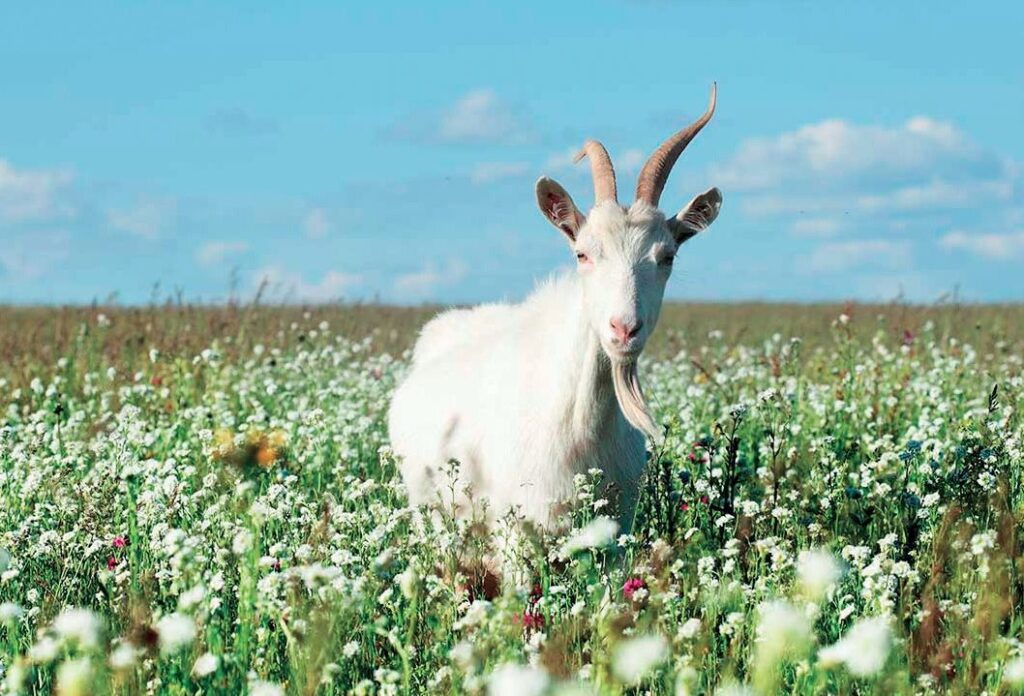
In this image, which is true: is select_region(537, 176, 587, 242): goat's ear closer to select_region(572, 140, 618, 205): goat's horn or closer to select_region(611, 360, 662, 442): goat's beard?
select_region(572, 140, 618, 205): goat's horn

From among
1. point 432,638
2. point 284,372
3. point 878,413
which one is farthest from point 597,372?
point 284,372

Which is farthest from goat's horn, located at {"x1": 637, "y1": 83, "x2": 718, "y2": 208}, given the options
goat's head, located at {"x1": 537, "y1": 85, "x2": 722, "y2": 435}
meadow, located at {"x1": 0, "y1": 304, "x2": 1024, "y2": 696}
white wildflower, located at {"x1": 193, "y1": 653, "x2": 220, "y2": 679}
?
white wildflower, located at {"x1": 193, "y1": 653, "x2": 220, "y2": 679}

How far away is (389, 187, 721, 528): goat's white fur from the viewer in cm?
641

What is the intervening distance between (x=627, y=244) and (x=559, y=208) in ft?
2.01

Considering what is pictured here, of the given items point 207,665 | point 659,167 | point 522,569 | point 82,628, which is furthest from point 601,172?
point 82,628

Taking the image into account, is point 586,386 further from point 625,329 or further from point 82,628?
point 82,628

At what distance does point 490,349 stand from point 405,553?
2180 mm

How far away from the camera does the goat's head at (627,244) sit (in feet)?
20.5

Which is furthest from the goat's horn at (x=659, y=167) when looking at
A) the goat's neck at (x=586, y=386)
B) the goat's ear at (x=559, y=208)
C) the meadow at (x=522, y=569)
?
the meadow at (x=522, y=569)

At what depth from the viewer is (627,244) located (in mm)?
6441

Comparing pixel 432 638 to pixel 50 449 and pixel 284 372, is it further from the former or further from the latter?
pixel 284 372

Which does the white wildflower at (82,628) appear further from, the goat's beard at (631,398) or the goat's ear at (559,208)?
the goat's ear at (559,208)

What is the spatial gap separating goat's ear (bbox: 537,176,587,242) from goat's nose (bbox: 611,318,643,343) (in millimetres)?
890

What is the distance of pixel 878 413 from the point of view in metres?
10.7
